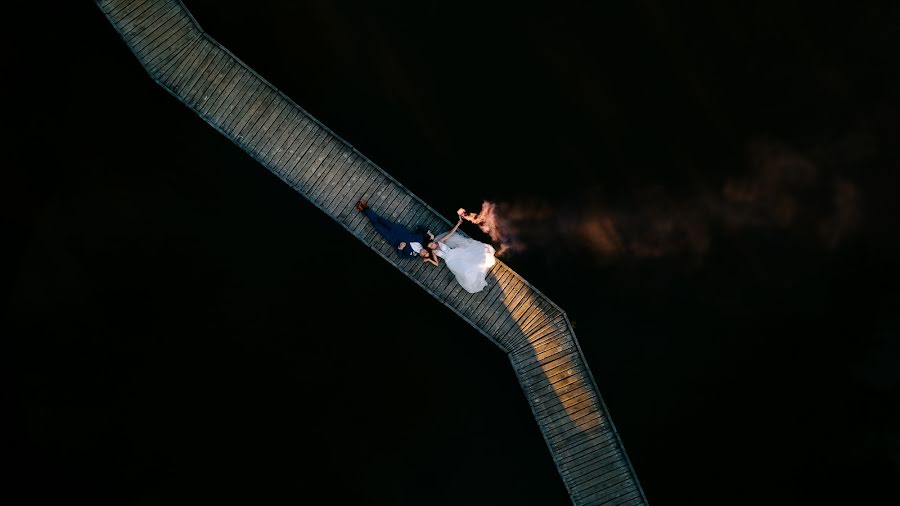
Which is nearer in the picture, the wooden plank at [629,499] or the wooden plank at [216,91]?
the wooden plank at [629,499]

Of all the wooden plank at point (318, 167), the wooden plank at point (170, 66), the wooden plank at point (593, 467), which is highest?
the wooden plank at point (170, 66)

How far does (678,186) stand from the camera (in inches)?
516

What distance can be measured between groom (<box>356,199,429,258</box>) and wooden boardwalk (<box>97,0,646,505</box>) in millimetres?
279

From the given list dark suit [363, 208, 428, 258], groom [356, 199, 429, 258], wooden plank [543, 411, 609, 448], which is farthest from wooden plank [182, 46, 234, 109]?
wooden plank [543, 411, 609, 448]

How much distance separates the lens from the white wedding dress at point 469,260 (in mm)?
12359

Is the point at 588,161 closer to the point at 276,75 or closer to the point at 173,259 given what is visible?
the point at 276,75

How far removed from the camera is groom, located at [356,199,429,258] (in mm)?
12531

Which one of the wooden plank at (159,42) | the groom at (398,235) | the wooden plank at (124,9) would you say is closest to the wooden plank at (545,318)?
the groom at (398,235)

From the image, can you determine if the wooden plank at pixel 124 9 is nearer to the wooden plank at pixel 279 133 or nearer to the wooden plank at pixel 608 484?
the wooden plank at pixel 279 133

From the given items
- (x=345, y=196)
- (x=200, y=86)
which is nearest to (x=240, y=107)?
(x=200, y=86)

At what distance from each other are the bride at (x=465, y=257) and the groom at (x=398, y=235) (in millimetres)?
275

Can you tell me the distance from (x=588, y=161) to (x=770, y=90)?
15.1 feet

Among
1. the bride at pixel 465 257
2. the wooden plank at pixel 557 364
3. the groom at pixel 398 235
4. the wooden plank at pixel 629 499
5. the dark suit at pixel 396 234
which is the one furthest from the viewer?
the wooden plank at pixel 557 364

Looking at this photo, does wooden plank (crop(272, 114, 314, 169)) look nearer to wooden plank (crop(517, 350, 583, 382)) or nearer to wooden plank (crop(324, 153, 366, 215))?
wooden plank (crop(324, 153, 366, 215))
